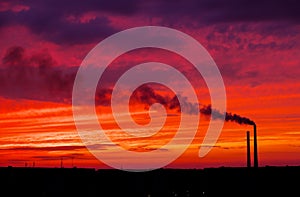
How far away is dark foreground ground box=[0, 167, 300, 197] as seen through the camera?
178 feet

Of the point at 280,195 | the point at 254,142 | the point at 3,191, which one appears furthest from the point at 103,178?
the point at 254,142

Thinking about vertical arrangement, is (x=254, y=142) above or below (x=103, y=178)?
above

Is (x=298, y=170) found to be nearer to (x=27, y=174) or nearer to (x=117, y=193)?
(x=117, y=193)

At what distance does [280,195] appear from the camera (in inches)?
2418

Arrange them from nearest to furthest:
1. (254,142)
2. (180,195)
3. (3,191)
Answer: (3,191) < (180,195) < (254,142)

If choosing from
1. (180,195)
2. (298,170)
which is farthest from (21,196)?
(298,170)

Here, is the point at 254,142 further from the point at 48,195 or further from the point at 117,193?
the point at 48,195

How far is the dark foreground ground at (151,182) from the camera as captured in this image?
54.2 meters

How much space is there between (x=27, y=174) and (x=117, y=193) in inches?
388

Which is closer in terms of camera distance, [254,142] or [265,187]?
[265,187]

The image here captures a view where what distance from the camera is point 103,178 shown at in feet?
191

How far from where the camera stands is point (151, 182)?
200 feet

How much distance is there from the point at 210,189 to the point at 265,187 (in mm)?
6517

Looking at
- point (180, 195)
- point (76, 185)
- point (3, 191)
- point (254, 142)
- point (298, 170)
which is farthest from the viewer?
point (254, 142)
